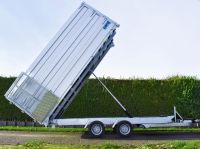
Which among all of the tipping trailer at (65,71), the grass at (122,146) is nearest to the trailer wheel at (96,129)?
the tipping trailer at (65,71)

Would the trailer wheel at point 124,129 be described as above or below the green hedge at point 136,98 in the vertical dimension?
below

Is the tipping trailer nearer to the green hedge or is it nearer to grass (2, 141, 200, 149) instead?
grass (2, 141, 200, 149)

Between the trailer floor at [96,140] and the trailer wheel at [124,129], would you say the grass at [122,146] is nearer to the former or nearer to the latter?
the trailer floor at [96,140]

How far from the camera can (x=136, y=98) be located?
2764cm

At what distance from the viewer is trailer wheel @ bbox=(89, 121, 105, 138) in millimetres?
19984

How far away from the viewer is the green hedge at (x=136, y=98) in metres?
27.3

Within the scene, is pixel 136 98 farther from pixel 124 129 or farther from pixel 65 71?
pixel 65 71

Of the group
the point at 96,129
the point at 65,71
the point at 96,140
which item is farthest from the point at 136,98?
the point at 96,140

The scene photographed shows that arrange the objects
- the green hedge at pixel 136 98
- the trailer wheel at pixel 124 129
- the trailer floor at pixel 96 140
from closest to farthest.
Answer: the trailer floor at pixel 96 140
the trailer wheel at pixel 124 129
the green hedge at pixel 136 98

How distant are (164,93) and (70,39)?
30.4 feet

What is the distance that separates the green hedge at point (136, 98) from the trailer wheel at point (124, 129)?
21.9 feet

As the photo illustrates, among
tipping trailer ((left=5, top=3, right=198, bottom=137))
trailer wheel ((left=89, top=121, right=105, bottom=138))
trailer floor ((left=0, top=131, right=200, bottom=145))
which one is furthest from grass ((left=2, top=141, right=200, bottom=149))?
trailer wheel ((left=89, top=121, right=105, bottom=138))

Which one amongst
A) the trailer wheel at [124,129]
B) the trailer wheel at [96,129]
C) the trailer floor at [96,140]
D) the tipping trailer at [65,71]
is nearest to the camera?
the trailer floor at [96,140]

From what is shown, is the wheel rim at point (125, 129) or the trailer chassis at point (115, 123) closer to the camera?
the trailer chassis at point (115, 123)
